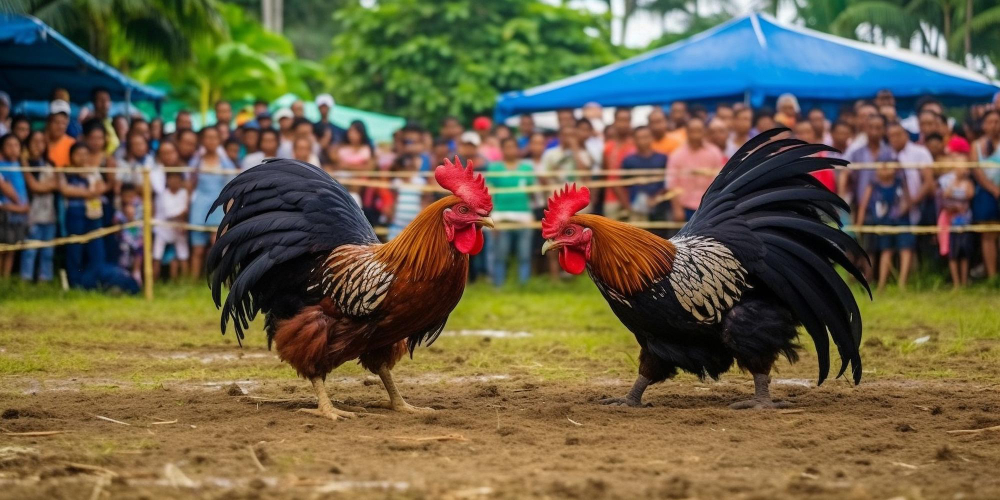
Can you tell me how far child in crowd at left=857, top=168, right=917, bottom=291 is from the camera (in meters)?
13.4

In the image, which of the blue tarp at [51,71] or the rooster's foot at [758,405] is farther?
the blue tarp at [51,71]

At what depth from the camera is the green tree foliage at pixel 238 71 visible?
26188mm

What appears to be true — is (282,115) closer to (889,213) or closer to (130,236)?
(130,236)

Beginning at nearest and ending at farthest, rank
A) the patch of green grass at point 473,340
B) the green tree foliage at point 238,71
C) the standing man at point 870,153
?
the patch of green grass at point 473,340, the standing man at point 870,153, the green tree foliage at point 238,71

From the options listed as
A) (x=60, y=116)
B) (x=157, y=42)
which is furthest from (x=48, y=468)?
(x=157, y=42)

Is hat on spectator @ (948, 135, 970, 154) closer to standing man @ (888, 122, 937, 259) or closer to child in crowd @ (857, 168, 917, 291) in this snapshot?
standing man @ (888, 122, 937, 259)

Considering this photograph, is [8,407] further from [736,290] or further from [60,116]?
[60,116]

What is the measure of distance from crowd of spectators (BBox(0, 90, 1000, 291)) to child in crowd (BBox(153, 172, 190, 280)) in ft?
0.06

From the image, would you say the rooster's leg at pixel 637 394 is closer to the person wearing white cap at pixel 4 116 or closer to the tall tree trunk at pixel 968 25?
the person wearing white cap at pixel 4 116

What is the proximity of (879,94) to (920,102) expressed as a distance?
0.54 metres

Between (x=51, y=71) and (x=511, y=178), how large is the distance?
7.84 metres

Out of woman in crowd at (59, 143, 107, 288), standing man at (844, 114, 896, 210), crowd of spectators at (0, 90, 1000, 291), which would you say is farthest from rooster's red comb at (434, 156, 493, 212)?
standing man at (844, 114, 896, 210)

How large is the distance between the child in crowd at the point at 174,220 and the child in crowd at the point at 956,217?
9.03 metres

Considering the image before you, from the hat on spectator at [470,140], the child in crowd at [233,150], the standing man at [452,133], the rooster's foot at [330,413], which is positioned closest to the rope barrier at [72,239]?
the child in crowd at [233,150]
